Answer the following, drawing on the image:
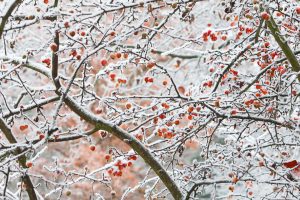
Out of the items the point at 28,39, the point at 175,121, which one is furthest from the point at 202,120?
the point at 28,39

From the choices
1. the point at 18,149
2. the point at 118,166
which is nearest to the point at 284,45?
the point at 118,166

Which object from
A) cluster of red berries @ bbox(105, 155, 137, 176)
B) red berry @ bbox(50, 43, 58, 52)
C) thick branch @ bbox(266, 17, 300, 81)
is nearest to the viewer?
red berry @ bbox(50, 43, 58, 52)

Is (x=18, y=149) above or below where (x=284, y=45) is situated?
below

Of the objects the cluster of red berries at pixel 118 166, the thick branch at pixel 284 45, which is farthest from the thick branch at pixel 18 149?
the thick branch at pixel 284 45

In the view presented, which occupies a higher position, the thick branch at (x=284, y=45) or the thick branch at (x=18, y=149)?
the thick branch at (x=284, y=45)

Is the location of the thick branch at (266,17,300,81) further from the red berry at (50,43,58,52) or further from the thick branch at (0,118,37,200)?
the thick branch at (0,118,37,200)

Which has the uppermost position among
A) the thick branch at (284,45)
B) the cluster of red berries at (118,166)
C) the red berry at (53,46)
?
the red berry at (53,46)

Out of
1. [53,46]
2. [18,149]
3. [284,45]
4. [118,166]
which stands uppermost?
[53,46]

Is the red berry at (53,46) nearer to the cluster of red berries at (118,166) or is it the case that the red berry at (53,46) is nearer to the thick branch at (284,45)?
the cluster of red berries at (118,166)

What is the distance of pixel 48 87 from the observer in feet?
11.4

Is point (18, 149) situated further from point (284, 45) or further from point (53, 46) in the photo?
point (284, 45)

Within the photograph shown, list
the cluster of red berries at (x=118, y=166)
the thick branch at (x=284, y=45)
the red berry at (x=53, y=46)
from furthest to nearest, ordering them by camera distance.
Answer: the cluster of red berries at (x=118, y=166) < the thick branch at (x=284, y=45) < the red berry at (x=53, y=46)

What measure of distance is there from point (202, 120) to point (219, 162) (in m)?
0.30

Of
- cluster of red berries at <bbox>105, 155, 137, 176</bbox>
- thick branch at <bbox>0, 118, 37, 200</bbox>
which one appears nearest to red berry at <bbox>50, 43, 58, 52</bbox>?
thick branch at <bbox>0, 118, 37, 200</bbox>
